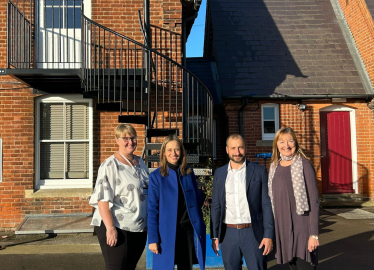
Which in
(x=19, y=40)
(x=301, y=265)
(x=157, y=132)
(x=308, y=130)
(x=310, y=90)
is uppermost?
(x=19, y=40)

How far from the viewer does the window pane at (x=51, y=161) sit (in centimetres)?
677

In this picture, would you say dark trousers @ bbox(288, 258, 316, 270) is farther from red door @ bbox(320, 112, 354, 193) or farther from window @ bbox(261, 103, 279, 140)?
red door @ bbox(320, 112, 354, 193)

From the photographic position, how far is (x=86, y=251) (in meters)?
5.30

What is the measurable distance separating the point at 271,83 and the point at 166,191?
287 inches

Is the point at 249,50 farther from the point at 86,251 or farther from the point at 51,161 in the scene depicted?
the point at 86,251

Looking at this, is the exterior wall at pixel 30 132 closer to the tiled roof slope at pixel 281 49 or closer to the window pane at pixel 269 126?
the tiled roof slope at pixel 281 49

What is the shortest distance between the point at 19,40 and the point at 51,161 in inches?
87.1

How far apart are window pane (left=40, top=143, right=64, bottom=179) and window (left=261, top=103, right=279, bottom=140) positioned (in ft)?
16.6

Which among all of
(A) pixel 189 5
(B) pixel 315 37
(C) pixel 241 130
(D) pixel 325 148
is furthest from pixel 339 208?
(A) pixel 189 5

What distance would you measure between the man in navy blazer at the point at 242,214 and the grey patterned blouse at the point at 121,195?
62 cm

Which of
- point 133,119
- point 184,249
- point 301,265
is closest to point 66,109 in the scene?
point 133,119

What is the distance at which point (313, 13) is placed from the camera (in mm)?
11117

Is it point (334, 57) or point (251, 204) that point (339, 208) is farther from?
point (251, 204)

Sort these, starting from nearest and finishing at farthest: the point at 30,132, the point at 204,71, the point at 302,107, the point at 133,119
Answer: the point at 133,119
the point at 30,132
the point at 302,107
the point at 204,71
